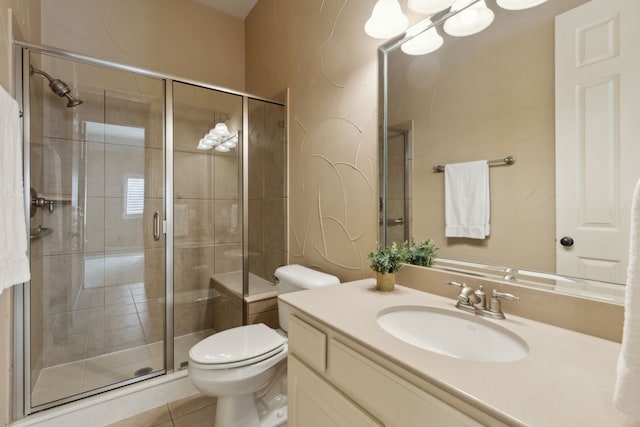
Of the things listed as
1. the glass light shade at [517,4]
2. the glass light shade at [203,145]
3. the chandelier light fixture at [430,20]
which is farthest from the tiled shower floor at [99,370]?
the glass light shade at [517,4]

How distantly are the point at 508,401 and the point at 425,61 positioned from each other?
1250 millimetres

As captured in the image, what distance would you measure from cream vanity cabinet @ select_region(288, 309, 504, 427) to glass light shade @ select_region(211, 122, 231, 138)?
5.23 feet

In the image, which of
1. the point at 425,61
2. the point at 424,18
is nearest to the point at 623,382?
the point at 425,61

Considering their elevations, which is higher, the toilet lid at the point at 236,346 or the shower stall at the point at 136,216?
the shower stall at the point at 136,216

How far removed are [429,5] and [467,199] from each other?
0.77 metres

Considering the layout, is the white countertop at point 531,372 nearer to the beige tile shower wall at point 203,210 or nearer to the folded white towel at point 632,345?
the folded white towel at point 632,345

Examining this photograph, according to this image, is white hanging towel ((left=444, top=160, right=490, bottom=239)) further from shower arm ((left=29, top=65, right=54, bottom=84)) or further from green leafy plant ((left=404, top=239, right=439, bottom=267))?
shower arm ((left=29, top=65, right=54, bottom=84))

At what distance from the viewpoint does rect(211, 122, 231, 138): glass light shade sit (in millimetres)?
2152

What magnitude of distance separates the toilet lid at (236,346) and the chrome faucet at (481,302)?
2.99 feet

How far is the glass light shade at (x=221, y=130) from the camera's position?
7.06 ft

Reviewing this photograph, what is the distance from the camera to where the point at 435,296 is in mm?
1130

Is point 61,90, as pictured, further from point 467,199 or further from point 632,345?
point 632,345

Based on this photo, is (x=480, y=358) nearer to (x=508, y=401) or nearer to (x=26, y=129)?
(x=508, y=401)

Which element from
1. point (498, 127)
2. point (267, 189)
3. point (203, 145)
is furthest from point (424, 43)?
point (203, 145)
